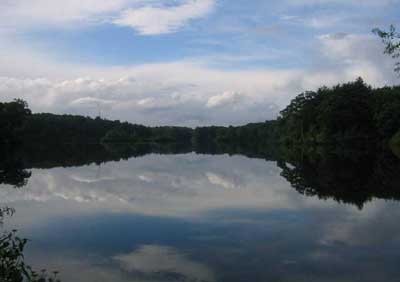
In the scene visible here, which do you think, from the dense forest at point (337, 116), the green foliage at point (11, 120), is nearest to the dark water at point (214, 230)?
the dense forest at point (337, 116)

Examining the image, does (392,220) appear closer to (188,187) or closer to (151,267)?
(151,267)

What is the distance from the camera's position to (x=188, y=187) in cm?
3369

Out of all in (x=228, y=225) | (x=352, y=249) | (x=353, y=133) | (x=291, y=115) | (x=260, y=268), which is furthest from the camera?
(x=291, y=115)

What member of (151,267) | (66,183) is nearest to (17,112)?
(66,183)

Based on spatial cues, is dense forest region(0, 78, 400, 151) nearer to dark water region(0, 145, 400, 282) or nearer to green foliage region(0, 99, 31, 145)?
green foliage region(0, 99, 31, 145)

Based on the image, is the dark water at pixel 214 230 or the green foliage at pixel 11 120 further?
the green foliage at pixel 11 120

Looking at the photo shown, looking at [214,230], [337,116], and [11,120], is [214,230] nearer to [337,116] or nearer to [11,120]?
[337,116]

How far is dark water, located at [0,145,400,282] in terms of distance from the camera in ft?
43.4

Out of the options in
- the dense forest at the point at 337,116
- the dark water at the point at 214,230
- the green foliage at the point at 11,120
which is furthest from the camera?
the green foliage at the point at 11,120

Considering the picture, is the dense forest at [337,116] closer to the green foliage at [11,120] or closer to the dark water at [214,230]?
the green foliage at [11,120]

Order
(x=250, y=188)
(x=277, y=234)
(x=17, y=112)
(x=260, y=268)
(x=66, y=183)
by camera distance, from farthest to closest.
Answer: (x=17, y=112) < (x=66, y=183) < (x=250, y=188) < (x=277, y=234) < (x=260, y=268)

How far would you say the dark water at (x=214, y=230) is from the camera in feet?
43.4

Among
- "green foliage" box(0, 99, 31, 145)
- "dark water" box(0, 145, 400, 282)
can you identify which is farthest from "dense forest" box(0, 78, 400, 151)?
"dark water" box(0, 145, 400, 282)

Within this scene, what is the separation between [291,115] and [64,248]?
98.9m
